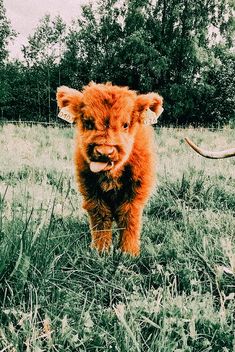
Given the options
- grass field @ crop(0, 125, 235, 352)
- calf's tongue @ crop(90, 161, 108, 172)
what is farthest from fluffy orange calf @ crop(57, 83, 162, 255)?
grass field @ crop(0, 125, 235, 352)

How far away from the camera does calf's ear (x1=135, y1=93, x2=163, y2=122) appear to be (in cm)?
293

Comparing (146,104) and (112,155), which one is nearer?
(112,155)

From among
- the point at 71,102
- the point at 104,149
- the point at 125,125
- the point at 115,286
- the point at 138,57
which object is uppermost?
the point at 138,57

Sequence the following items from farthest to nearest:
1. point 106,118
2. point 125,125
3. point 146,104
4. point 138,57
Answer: point 138,57 → point 146,104 → point 125,125 → point 106,118

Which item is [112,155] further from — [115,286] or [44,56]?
[44,56]

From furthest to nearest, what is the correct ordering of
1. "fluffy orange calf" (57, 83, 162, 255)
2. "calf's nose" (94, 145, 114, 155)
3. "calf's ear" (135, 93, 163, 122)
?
1. "calf's ear" (135, 93, 163, 122)
2. "fluffy orange calf" (57, 83, 162, 255)
3. "calf's nose" (94, 145, 114, 155)

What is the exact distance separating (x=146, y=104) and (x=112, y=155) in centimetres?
53

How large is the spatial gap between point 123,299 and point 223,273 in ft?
2.41

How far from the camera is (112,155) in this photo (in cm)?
259

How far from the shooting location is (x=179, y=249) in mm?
3207

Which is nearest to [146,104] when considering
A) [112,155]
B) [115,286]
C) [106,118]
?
[106,118]

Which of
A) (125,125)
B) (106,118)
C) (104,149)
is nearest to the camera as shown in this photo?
(104,149)

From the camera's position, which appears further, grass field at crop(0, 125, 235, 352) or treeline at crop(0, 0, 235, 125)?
treeline at crop(0, 0, 235, 125)

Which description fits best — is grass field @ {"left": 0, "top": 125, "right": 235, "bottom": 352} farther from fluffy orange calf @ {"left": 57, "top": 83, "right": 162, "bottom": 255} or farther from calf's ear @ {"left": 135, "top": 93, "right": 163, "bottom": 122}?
calf's ear @ {"left": 135, "top": 93, "right": 163, "bottom": 122}
